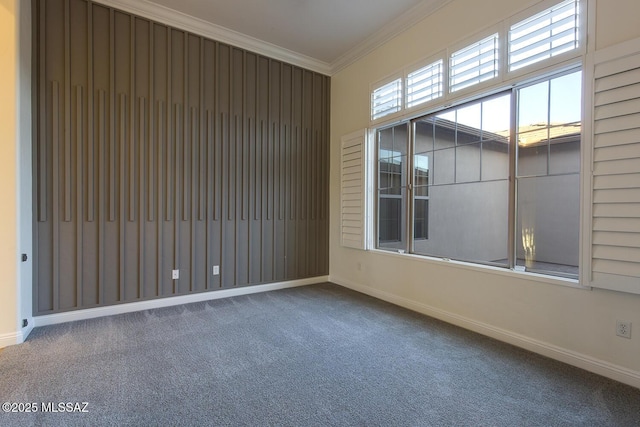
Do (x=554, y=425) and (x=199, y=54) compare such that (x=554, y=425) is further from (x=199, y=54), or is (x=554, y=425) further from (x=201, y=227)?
(x=199, y=54)

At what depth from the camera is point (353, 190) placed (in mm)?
4301

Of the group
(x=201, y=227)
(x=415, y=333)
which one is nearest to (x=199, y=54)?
(x=201, y=227)

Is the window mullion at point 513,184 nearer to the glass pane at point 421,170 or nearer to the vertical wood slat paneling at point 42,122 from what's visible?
the glass pane at point 421,170

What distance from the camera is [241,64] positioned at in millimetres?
4008

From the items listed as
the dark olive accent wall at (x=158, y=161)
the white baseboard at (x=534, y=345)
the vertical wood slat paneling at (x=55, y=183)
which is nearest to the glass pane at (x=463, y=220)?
the white baseboard at (x=534, y=345)

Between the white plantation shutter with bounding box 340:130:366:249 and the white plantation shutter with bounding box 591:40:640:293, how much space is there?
242cm

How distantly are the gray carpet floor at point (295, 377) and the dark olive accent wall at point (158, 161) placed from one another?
2.24 feet

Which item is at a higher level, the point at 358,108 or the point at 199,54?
the point at 199,54

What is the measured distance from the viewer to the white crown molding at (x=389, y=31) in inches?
126

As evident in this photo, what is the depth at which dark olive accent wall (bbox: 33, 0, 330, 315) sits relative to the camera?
9.80ft

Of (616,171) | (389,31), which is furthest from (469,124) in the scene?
(389,31)

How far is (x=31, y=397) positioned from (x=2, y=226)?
148cm

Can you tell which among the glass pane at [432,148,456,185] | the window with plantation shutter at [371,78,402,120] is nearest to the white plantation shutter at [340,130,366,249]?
the window with plantation shutter at [371,78,402,120]

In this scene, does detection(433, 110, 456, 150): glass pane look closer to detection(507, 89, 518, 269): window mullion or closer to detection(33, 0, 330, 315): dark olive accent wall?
detection(507, 89, 518, 269): window mullion
